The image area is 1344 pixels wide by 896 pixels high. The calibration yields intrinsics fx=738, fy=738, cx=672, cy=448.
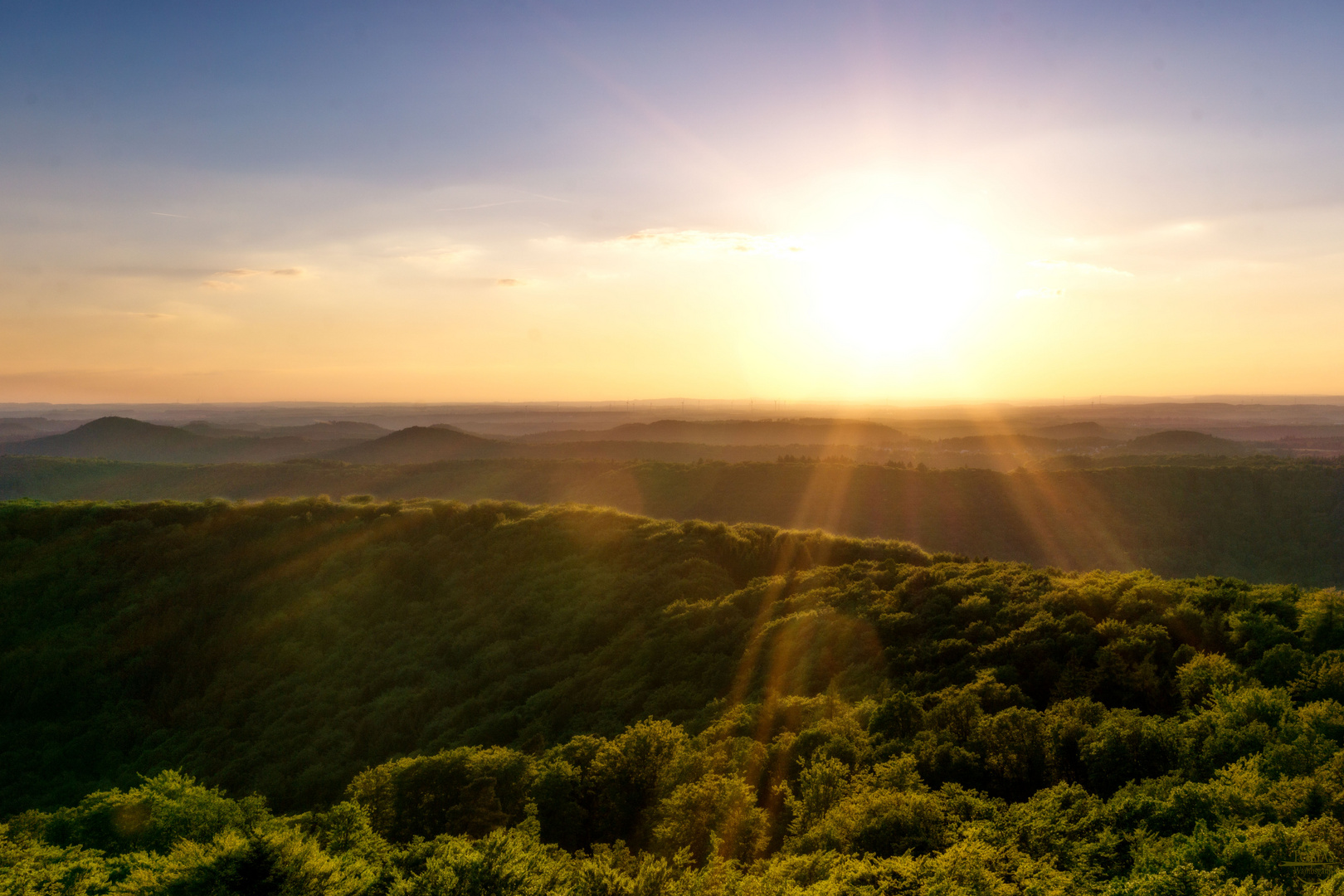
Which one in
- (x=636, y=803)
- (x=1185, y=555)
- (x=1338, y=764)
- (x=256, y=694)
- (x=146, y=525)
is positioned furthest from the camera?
(x=1185, y=555)

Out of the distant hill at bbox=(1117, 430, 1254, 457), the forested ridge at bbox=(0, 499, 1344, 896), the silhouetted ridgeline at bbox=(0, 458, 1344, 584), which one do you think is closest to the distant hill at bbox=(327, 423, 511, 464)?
the silhouetted ridgeline at bbox=(0, 458, 1344, 584)

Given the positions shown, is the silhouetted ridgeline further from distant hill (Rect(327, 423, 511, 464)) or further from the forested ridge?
distant hill (Rect(327, 423, 511, 464))

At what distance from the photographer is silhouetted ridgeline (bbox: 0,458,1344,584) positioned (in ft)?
261

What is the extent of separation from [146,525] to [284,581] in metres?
12.7

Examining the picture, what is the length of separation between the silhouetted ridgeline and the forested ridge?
168 feet

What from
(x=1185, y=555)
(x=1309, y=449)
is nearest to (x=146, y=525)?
(x=1185, y=555)

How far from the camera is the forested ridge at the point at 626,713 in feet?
43.3

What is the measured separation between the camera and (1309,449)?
183000 mm

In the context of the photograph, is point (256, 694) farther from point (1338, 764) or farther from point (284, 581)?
point (1338, 764)

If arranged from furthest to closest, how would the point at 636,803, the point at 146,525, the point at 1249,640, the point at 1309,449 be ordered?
the point at 1309,449 < the point at 146,525 < the point at 1249,640 < the point at 636,803

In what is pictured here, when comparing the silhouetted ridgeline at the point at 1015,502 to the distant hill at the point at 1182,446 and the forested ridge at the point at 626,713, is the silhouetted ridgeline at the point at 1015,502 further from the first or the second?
the distant hill at the point at 1182,446

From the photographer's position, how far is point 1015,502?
92000 mm

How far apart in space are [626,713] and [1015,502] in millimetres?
79354

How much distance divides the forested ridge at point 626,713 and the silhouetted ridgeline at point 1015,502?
51.3m
